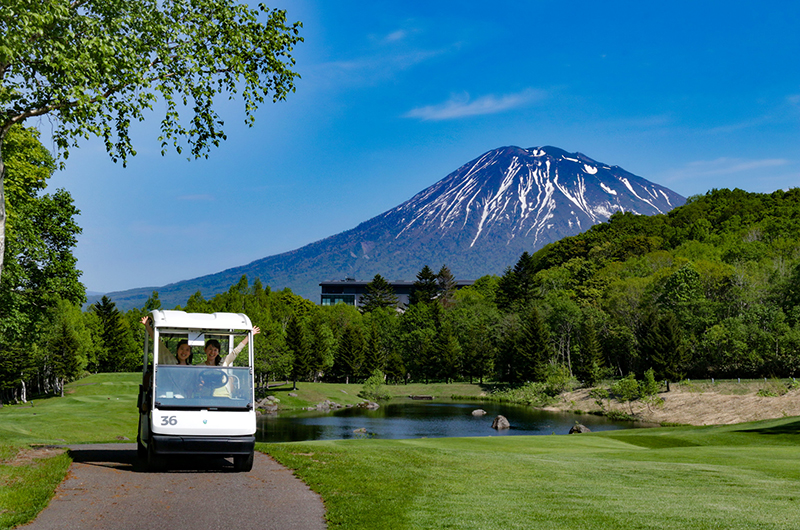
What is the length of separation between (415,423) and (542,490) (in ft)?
153

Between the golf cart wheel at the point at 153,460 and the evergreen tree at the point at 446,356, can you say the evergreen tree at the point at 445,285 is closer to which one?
the evergreen tree at the point at 446,356

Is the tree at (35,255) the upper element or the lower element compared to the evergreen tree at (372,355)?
upper

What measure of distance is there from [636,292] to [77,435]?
7498cm

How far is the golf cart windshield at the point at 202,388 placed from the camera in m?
12.4

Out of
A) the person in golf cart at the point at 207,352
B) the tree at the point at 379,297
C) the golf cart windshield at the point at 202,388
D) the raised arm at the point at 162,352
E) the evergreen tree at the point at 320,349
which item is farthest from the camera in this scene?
the tree at the point at 379,297

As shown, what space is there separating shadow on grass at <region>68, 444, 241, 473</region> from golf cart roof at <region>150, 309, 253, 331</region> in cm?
259

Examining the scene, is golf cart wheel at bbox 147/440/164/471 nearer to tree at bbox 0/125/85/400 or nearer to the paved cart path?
the paved cart path

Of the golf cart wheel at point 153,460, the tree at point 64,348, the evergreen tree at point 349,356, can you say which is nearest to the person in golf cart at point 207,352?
the golf cart wheel at point 153,460

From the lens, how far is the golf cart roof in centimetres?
1314

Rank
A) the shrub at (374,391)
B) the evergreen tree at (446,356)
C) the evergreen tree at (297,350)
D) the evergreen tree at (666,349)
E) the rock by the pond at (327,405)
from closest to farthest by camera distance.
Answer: the evergreen tree at (666,349) → the rock by the pond at (327,405) → the shrub at (374,391) → the evergreen tree at (297,350) → the evergreen tree at (446,356)

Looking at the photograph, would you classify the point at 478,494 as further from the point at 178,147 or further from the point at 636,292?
the point at 636,292

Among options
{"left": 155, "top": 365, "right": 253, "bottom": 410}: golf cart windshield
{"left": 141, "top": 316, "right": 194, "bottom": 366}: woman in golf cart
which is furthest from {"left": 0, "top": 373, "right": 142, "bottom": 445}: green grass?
{"left": 155, "top": 365, "right": 253, "bottom": 410}: golf cart windshield

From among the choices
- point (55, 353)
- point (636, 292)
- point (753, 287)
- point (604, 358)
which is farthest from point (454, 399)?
point (55, 353)

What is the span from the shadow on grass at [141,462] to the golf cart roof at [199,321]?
2.59m
